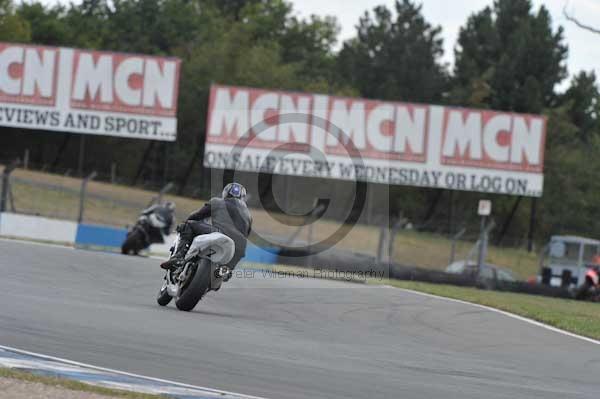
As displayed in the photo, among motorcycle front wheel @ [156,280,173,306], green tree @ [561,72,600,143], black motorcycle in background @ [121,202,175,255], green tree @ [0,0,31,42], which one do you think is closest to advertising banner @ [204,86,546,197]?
black motorcycle in background @ [121,202,175,255]

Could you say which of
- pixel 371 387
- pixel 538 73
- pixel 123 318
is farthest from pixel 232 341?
pixel 538 73

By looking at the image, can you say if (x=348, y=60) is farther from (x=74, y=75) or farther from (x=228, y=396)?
(x=228, y=396)

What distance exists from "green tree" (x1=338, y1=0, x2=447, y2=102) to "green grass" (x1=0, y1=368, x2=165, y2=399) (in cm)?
7035

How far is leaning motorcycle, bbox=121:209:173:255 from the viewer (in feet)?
75.0

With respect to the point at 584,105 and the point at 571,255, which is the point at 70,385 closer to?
the point at 571,255

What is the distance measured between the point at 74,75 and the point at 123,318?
31883 millimetres

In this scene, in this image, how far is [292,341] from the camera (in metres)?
10.3

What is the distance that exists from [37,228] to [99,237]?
1.83 meters

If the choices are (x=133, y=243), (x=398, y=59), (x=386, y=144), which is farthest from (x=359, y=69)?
(x=133, y=243)

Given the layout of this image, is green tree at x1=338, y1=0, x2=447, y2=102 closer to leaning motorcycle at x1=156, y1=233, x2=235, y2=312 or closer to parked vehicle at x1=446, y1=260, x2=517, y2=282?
parked vehicle at x1=446, y1=260, x2=517, y2=282

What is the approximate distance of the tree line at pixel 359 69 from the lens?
205 feet

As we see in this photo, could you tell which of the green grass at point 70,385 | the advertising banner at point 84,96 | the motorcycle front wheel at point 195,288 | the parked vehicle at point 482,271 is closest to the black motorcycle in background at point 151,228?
the parked vehicle at point 482,271

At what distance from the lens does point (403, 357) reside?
32.2 ft

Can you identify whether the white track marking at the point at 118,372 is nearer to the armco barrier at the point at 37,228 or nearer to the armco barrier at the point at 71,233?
the armco barrier at the point at 71,233
